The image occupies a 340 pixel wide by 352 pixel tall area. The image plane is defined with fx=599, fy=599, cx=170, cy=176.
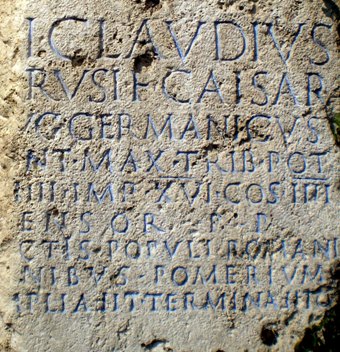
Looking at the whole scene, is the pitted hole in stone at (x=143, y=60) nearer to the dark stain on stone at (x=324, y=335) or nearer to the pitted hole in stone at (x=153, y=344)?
the pitted hole in stone at (x=153, y=344)

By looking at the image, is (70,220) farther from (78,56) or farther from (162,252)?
(78,56)

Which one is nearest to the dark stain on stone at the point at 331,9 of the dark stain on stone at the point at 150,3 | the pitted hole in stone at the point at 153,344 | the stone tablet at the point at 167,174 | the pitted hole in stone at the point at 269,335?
the stone tablet at the point at 167,174

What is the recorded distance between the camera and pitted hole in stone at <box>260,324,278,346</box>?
2988 millimetres

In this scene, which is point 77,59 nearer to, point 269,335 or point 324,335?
point 269,335

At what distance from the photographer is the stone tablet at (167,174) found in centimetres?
297

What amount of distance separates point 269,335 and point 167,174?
955 millimetres

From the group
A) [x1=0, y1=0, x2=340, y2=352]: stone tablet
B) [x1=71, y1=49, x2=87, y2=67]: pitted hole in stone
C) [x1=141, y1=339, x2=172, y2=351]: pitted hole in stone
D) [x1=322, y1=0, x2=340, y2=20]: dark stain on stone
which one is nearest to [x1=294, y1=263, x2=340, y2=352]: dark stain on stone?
[x1=0, y1=0, x2=340, y2=352]: stone tablet

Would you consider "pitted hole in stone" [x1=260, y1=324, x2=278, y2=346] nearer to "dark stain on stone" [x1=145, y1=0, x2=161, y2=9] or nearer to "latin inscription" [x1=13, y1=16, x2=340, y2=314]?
"latin inscription" [x1=13, y1=16, x2=340, y2=314]

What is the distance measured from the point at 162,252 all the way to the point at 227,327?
0.49m

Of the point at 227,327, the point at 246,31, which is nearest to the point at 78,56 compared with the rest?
the point at 246,31

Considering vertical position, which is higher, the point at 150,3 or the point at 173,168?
the point at 150,3

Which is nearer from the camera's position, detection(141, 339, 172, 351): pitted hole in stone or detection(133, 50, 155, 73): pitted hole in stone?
detection(141, 339, 172, 351): pitted hole in stone

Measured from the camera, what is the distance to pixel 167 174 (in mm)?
3055

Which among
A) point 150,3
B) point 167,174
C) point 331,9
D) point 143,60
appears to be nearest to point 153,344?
point 167,174
